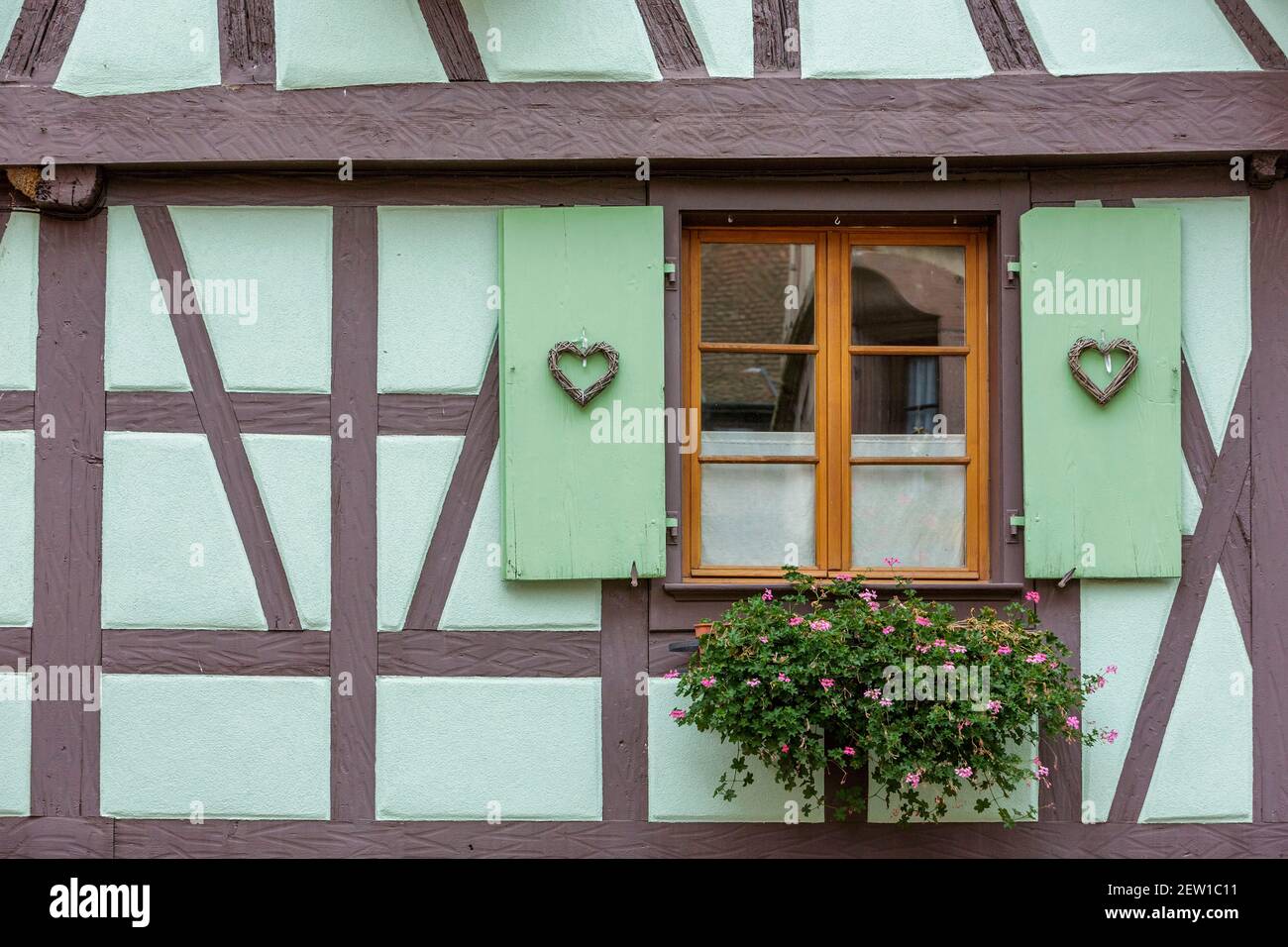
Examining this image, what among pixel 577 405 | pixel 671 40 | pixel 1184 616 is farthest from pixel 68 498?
pixel 1184 616

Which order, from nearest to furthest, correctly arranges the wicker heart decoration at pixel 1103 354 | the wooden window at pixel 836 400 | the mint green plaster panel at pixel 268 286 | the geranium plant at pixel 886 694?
the geranium plant at pixel 886 694 → the wicker heart decoration at pixel 1103 354 → the mint green plaster panel at pixel 268 286 → the wooden window at pixel 836 400

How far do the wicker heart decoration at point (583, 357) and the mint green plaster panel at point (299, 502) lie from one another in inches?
33.1

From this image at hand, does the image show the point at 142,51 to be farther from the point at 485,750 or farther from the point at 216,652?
the point at 485,750

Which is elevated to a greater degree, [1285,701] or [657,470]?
[657,470]

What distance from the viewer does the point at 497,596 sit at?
4.09 meters

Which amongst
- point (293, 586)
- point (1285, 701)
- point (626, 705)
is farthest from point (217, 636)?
point (1285, 701)

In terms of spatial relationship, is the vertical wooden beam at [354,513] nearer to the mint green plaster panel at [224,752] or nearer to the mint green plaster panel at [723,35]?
the mint green plaster panel at [224,752]

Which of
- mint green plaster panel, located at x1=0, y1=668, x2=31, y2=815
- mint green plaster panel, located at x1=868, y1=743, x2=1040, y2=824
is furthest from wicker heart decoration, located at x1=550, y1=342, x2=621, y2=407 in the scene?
mint green plaster panel, located at x1=0, y1=668, x2=31, y2=815

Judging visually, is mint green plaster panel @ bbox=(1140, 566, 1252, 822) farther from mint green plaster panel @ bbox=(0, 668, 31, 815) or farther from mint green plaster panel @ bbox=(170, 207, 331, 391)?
mint green plaster panel @ bbox=(0, 668, 31, 815)

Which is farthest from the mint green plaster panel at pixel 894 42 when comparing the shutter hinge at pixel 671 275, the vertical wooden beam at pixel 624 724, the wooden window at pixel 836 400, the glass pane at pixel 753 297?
the vertical wooden beam at pixel 624 724

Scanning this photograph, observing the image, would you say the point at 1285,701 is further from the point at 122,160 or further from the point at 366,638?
the point at 122,160

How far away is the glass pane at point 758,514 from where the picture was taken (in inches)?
166

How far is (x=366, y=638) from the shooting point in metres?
4.08

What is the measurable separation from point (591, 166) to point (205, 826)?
8.72 feet
